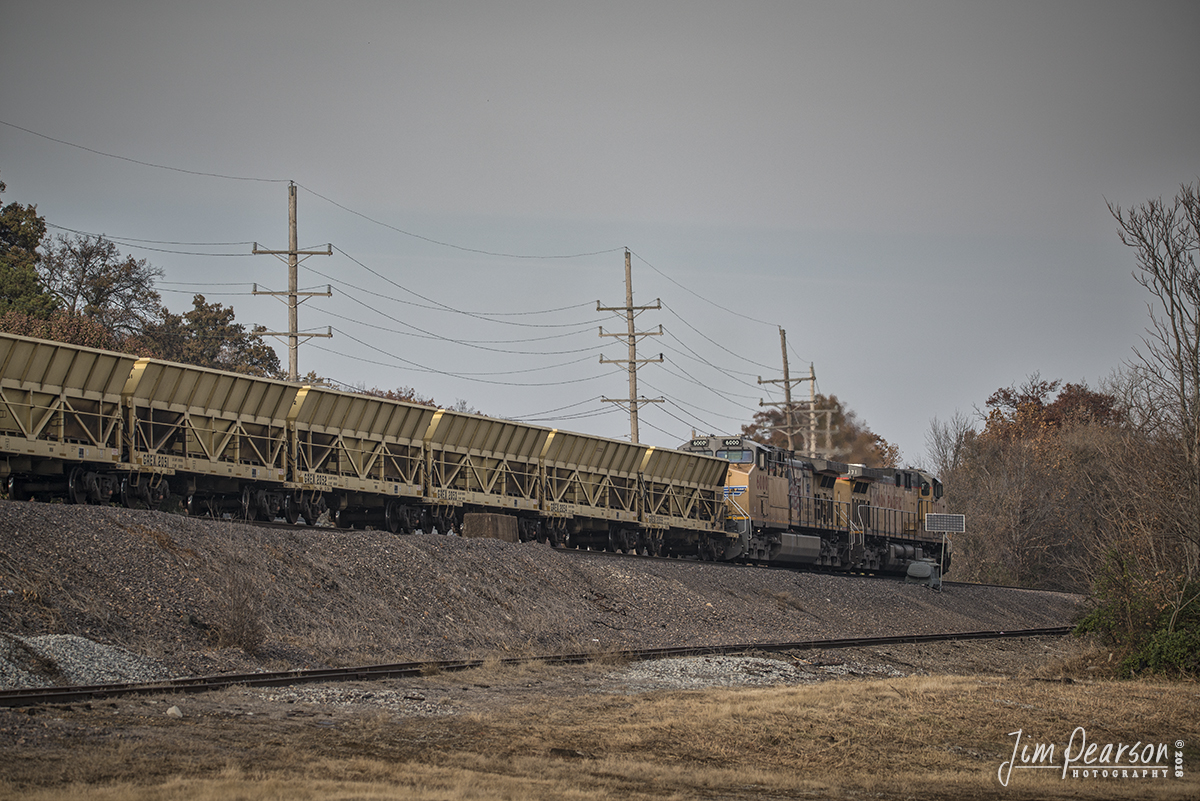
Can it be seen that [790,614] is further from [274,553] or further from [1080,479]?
[1080,479]

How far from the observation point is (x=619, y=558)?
26531mm

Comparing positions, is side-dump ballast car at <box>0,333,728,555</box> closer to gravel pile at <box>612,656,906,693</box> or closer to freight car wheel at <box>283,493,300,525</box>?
freight car wheel at <box>283,493,300,525</box>

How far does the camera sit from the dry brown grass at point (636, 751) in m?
8.45

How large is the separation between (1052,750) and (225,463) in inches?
635

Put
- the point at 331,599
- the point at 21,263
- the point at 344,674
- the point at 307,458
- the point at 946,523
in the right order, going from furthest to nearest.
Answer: the point at 21,263 → the point at 946,523 → the point at 307,458 → the point at 331,599 → the point at 344,674

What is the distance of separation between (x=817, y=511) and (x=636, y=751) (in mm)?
28443

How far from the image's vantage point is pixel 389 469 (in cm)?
2675

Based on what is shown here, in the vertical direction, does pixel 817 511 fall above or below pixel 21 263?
below

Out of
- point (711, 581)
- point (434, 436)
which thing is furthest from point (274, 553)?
point (711, 581)

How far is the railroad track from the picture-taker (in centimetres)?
1095

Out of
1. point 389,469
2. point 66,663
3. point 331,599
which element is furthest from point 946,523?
point 66,663

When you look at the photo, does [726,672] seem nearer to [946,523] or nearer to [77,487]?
[77,487]

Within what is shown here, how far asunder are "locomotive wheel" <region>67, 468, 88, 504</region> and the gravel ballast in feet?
8.88

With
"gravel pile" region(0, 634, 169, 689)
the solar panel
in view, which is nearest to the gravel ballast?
"gravel pile" region(0, 634, 169, 689)
